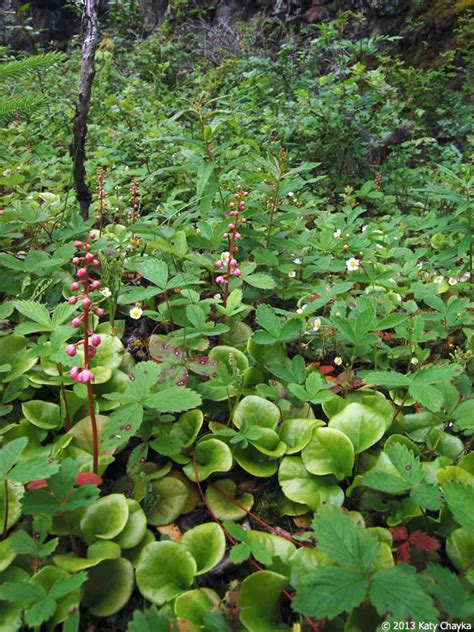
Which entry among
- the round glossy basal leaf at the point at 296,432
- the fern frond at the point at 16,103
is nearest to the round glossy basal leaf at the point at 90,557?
the round glossy basal leaf at the point at 296,432

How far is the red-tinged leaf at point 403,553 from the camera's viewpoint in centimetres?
107

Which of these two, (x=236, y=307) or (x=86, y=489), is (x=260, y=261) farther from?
(x=86, y=489)

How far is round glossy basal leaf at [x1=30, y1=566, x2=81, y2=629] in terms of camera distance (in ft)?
3.13

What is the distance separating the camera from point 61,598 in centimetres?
99

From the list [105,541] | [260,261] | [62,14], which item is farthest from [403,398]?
[62,14]

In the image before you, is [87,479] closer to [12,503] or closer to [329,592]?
[12,503]

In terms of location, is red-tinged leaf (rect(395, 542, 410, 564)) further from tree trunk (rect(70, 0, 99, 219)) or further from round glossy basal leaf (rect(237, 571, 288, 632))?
tree trunk (rect(70, 0, 99, 219))

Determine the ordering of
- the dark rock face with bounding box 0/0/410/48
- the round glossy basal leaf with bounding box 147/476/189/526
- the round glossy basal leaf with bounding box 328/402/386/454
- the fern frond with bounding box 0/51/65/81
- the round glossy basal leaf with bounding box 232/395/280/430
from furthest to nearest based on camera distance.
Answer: the dark rock face with bounding box 0/0/410/48 → the fern frond with bounding box 0/51/65/81 → the round glossy basal leaf with bounding box 232/395/280/430 → the round glossy basal leaf with bounding box 328/402/386/454 → the round glossy basal leaf with bounding box 147/476/189/526

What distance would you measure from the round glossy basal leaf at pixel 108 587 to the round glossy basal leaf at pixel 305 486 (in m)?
0.48

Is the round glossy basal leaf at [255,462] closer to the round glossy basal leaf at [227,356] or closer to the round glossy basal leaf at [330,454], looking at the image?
the round glossy basal leaf at [330,454]

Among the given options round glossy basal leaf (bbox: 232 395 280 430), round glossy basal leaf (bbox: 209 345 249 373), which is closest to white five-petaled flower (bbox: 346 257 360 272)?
round glossy basal leaf (bbox: 209 345 249 373)

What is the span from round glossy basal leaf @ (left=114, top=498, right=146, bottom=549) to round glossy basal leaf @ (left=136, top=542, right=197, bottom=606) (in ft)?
0.13

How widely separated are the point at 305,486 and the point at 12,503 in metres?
0.80

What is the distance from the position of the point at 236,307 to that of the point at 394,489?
897 mm
